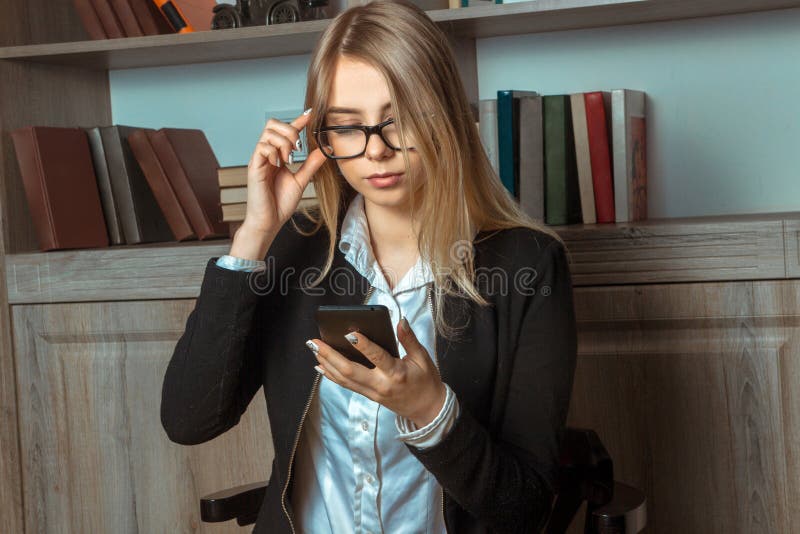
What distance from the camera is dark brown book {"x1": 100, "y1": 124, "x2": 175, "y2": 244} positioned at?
188cm

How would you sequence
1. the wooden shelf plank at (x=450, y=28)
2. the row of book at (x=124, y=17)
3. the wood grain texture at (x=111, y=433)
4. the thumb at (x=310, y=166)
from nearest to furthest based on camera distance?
1. the thumb at (x=310, y=166)
2. the wooden shelf plank at (x=450, y=28)
3. the wood grain texture at (x=111, y=433)
4. the row of book at (x=124, y=17)

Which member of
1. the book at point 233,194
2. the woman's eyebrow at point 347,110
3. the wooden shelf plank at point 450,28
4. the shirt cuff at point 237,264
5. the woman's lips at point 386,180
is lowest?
the shirt cuff at point 237,264

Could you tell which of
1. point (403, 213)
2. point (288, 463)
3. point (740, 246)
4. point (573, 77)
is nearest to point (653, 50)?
point (573, 77)

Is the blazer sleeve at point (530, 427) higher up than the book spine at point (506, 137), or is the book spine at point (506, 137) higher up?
the book spine at point (506, 137)

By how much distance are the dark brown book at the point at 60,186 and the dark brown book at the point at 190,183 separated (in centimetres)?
16

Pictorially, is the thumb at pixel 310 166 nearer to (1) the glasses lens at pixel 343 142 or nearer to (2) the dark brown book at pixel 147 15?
(1) the glasses lens at pixel 343 142

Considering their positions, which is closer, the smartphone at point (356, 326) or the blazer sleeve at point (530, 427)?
the smartphone at point (356, 326)

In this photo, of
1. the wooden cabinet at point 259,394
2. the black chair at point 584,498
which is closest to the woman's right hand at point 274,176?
the black chair at point 584,498

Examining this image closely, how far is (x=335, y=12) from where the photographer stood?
202 centimetres

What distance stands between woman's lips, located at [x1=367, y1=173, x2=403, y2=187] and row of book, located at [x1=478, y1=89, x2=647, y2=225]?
628 millimetres

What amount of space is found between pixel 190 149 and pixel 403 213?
843 millimetres

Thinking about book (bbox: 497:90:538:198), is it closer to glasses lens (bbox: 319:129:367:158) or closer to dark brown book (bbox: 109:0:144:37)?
glasses lens (bbox: 319:129:367:158)

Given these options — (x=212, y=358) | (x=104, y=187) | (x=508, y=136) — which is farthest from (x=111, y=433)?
(x=508, y=136)

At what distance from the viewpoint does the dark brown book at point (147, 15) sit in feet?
6.19
